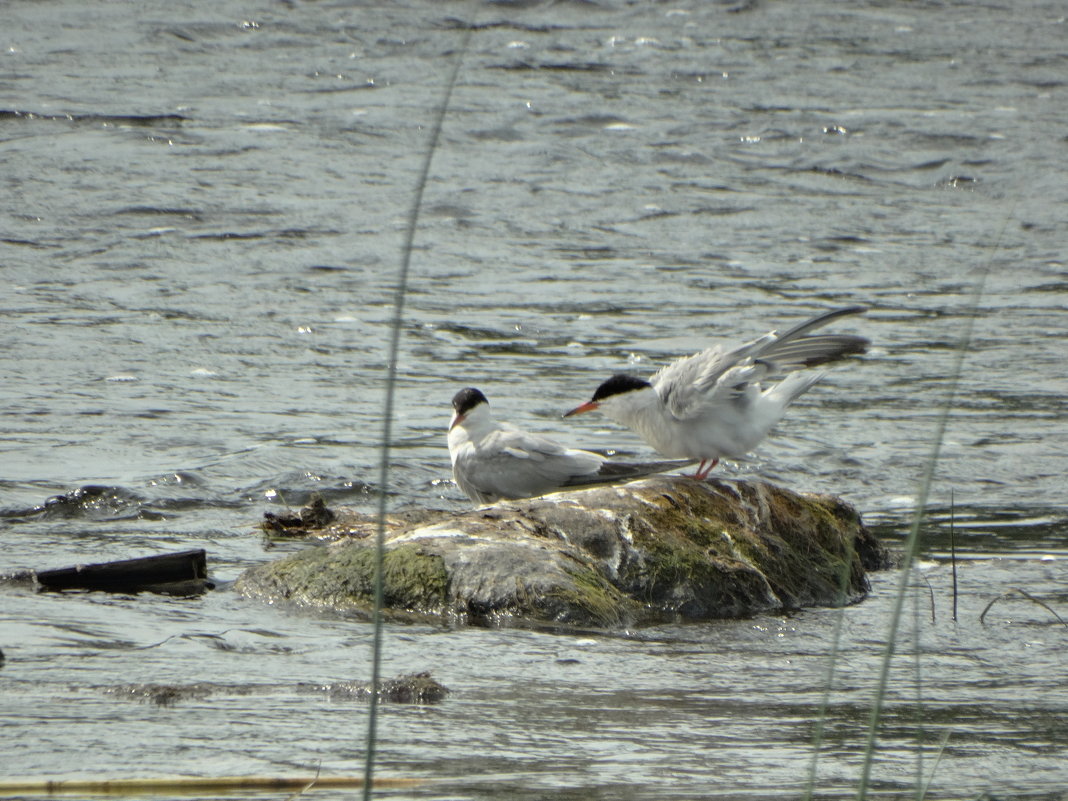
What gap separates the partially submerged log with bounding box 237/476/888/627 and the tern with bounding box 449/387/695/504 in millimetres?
631

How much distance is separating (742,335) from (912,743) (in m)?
6.93

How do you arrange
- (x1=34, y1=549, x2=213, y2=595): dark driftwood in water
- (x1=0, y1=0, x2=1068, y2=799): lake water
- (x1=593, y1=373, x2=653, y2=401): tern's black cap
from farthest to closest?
1. (x1=593, y1=373, x2=653, y2=401): tern's black cap
2. (x1=34, y1=549, x2=213, y2=595): dark driftwood in water
3. (x1=0, y1=0, x2=1068, y2=799): lake water

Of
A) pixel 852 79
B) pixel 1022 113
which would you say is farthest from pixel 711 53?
pixel 1022 113

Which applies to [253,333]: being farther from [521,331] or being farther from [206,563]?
[206,563]

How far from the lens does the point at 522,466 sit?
701 centimetres

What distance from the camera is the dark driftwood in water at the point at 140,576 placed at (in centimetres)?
548

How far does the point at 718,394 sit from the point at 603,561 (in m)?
0.97

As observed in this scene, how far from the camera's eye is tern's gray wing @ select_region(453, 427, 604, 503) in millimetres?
6984

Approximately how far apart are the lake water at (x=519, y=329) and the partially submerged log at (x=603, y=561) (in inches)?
8.5

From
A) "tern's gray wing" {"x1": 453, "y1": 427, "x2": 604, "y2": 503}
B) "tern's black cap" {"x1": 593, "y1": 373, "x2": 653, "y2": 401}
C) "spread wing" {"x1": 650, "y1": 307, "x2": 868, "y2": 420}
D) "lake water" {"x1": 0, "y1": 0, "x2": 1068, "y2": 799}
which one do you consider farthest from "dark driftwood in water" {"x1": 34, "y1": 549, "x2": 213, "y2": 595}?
"spread wing" {"x1": 650, "y1": 307, "x2": 868, "y2": 420}

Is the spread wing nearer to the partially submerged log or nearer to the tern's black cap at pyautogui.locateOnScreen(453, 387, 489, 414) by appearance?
the partially submerged log

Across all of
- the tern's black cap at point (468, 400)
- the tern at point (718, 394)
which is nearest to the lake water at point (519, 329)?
the tern's black cap at point (468, 400)

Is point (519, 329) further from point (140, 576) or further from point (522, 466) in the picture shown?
point (140, 576)

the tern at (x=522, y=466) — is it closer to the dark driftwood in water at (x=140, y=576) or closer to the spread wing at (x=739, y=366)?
the spread wing at (x=739, y=366)
